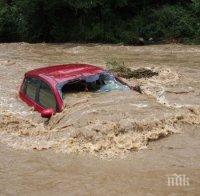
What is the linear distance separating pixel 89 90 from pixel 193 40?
12054mm

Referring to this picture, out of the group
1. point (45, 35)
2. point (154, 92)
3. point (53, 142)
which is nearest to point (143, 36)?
point (45, 35)

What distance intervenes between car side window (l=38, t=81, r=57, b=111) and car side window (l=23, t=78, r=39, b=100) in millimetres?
287

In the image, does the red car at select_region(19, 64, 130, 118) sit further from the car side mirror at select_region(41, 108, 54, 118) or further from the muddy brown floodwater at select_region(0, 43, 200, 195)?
the muddy brown floodwater at select_region(0, 43, 200, 195)

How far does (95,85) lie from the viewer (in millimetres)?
11320

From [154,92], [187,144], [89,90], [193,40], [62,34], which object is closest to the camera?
[187,144]

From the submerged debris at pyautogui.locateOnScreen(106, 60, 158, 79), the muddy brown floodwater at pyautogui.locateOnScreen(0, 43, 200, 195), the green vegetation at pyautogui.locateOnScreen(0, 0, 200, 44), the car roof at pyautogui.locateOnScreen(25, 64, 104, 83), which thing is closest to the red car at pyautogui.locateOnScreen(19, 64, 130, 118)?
the car roof at pyautogui.locateOnScreen(25, 64, 104, 83)

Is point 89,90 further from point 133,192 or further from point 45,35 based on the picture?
point 45,35

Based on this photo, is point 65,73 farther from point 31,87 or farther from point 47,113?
point 47,113

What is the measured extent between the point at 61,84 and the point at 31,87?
1.32 metres

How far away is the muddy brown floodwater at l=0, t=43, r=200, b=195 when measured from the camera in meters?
8.62

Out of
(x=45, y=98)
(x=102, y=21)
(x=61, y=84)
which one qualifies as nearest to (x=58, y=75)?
(x=61, y=84)

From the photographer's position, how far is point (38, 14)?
25016mm

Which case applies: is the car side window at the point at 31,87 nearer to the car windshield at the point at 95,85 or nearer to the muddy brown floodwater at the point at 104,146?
the muddy brown floodwater at the point at 104,146

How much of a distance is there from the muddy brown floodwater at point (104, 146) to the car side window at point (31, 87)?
0.36 metres
